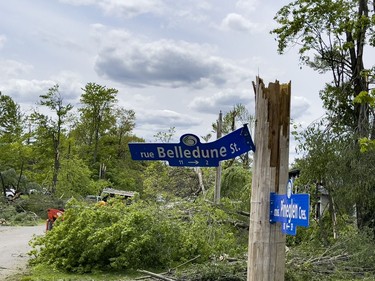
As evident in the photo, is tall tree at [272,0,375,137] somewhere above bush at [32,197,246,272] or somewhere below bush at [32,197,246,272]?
above

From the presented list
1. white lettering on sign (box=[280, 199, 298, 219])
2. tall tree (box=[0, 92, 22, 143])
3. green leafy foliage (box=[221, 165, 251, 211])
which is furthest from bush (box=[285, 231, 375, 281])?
tall tree (box=[0, 92, 22, 143])

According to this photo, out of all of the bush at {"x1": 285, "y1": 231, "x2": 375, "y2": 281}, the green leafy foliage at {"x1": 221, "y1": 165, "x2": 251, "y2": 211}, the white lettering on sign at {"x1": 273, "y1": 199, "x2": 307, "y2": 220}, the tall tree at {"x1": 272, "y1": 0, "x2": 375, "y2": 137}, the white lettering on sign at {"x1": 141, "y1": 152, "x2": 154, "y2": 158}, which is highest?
the tall tree at {"x1": 272, "y1": 0, "x2": 375, "y2": 137}

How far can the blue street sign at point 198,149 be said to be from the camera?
11.6 feet

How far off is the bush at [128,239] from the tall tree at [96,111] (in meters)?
30.1

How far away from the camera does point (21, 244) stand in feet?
45.1

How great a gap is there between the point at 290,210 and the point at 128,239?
273 inches

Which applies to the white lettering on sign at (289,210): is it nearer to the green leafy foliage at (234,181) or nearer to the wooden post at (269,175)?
the wooden post at (269,175)

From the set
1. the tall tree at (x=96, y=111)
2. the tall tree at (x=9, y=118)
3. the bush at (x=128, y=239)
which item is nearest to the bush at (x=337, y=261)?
the bush at (x=128, y=239)

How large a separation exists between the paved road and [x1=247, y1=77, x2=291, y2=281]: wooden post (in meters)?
6.90

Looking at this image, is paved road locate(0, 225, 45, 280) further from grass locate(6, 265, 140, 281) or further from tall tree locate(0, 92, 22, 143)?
tall tree locate(0, 92, 22, 143)

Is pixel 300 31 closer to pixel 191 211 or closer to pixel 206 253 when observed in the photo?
pixel 191 211

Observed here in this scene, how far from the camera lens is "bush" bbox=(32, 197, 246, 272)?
9.50 metres

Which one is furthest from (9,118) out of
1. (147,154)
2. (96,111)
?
(147,154)

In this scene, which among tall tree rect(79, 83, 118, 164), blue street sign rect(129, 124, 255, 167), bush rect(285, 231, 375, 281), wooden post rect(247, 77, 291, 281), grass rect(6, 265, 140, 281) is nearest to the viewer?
wooden post rect(247, 77, 291, 281)
